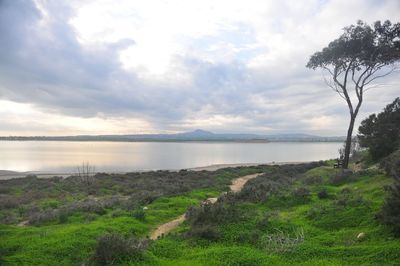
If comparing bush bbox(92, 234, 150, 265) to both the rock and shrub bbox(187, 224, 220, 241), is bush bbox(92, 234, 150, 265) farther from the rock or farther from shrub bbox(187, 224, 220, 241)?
the rock

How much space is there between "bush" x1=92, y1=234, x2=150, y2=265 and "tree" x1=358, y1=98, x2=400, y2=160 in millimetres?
21614

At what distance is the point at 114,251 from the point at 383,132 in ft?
76.5

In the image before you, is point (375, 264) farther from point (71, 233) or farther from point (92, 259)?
point (71, 233)

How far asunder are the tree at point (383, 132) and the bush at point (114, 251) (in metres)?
21.6

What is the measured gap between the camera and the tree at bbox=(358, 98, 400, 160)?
23750 millimetres

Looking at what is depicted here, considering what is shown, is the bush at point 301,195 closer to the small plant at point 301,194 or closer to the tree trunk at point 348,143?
the small plant at point 301,194

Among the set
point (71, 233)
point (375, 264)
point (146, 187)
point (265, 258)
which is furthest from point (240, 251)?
point (146, 187)

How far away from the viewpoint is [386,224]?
827cm

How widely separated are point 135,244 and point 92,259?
106 cm

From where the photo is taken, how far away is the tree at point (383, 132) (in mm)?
23750

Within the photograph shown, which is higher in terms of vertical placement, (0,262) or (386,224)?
(386,224)

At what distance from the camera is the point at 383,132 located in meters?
24.5

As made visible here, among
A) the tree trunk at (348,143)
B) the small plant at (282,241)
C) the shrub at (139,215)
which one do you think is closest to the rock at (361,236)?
the small plant at (282,241)

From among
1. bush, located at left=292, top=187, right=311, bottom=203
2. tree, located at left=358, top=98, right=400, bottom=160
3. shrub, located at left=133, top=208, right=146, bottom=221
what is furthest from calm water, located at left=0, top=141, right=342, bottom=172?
bush, located at left=292, top=187, right=311, bottom=203
